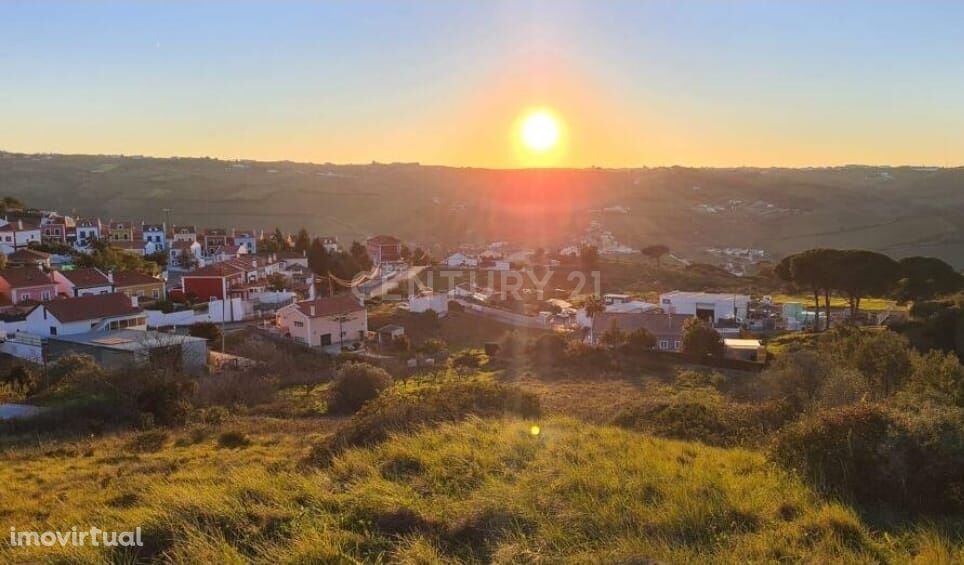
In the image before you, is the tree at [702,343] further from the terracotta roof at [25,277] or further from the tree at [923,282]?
the terracotta roof at [25,277]

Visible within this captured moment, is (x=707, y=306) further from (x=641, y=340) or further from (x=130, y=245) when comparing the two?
(x=130, y=245)

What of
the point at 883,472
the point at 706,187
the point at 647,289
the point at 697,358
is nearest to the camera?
the point at 883,472

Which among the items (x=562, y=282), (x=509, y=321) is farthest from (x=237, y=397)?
(x=562, y=282)

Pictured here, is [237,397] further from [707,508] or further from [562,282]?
[562,282]

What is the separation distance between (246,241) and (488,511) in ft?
171

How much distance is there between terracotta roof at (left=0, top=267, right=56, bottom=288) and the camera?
3016cm

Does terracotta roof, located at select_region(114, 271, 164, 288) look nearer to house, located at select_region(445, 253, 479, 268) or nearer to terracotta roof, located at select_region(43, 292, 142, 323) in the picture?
terracotta roof, located at select_region(43, 292, 142, 323)

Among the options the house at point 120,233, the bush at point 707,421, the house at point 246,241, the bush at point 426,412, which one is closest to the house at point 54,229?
the house at point 120,233

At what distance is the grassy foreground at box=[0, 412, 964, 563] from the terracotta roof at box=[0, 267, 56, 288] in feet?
86.2

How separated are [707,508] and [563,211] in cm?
11332

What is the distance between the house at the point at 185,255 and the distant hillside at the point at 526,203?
1648 inches

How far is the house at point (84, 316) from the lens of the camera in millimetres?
26062

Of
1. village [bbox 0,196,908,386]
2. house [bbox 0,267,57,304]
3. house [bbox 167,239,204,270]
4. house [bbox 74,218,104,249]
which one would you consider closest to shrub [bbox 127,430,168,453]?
village [bbox 0,196,908,386]

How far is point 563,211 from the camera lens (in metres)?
117
